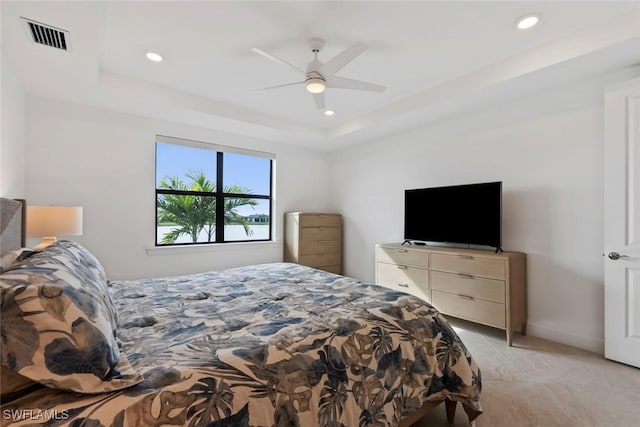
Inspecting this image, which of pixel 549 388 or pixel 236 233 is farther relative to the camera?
pixel 236 233

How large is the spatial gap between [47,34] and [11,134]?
39.9 inches

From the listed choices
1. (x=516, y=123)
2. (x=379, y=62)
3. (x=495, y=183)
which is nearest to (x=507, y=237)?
(x=495, y=183)

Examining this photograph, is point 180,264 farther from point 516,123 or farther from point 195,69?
point 516,123

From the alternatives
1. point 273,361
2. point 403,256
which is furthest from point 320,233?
point 273,361

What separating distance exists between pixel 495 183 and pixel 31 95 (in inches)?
186

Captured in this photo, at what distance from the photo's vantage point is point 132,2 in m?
1.94

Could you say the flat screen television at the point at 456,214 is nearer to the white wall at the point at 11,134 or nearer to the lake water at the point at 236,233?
the lake water at the point at 236,233

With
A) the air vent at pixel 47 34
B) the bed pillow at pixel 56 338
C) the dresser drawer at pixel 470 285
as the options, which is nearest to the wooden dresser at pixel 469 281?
the dresser drawer at pixel 470 285

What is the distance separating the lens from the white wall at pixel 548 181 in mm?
2652

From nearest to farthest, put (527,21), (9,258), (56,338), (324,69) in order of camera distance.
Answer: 1. (56,338)
2. (9,258)
3. (527,21)
4. (324,69)

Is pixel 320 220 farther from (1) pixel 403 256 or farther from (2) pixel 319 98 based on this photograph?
(2) pixel 319 98

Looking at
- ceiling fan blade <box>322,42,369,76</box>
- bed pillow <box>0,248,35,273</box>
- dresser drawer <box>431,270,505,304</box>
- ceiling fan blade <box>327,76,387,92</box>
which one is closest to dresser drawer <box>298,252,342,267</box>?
dresser drawer <box>431,270,505,304</box>

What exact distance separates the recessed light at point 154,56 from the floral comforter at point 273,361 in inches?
76.4

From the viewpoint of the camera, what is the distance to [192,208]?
406 centimetres
